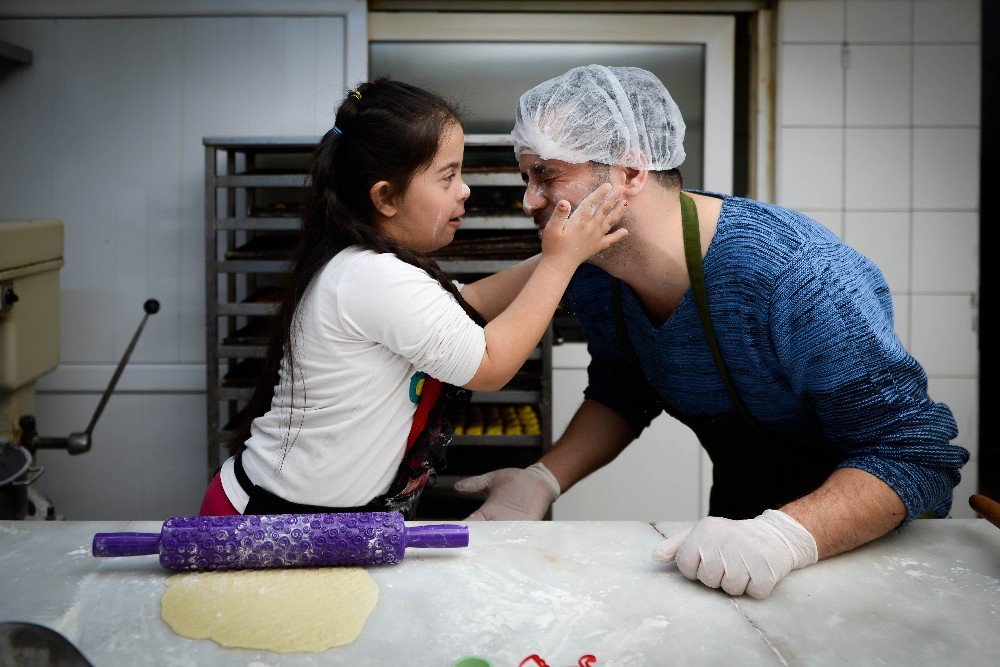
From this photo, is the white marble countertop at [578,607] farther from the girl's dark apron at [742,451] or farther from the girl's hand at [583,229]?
the girl's hand at [583,229]

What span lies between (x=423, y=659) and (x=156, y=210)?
8.11 ft

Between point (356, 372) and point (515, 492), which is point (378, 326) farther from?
point (515, 492)

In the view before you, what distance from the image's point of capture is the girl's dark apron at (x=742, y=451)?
150cm

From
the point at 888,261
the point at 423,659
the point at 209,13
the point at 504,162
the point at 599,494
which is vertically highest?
the point at 209,13

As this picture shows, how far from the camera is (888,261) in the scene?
9.92ft

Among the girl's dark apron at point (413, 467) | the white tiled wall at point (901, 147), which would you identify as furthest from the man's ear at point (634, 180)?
the white tiled wall at point (901, 147)

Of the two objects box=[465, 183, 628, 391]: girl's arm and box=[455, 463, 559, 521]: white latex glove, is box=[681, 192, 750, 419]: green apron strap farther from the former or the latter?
box=[455, 463, 559, 521]: white latex glove

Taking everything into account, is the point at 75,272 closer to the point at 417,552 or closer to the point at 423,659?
the point at 417,552

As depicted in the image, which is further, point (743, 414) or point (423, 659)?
point (743, 414)

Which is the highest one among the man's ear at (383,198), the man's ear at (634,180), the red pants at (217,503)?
the man's ear at (634,180)

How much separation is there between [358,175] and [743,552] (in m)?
0.87

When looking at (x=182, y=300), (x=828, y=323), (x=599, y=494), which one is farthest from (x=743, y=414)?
(x=182, y=300)

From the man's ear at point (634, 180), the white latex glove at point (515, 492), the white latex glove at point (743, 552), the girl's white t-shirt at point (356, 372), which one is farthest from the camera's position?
the white latex glove at point (515, 492)

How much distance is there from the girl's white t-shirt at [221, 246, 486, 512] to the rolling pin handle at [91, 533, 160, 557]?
11.2 inches
